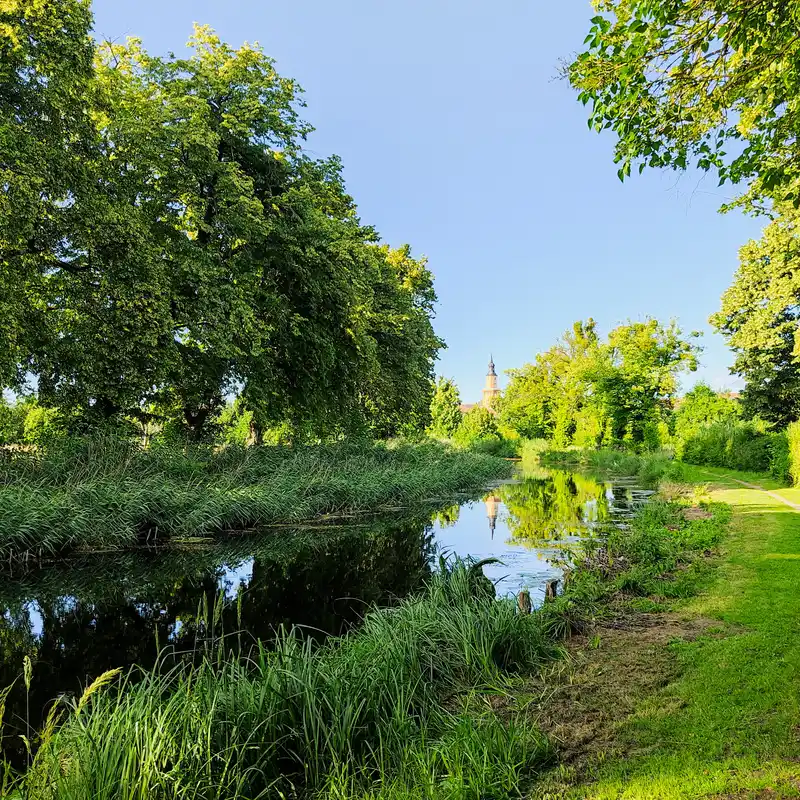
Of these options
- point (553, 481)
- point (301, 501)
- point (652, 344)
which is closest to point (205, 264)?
point (301, 501)

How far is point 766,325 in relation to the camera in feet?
86.8

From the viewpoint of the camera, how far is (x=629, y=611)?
6820 millimetres

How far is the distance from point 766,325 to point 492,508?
55.5 ft

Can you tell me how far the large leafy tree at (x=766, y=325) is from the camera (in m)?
24.9

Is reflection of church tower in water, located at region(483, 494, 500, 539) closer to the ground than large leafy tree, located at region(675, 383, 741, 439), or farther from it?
closer to the ground

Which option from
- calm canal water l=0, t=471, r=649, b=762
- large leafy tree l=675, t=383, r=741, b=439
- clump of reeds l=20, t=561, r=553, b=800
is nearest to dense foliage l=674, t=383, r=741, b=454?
large leafy tree l=675, t=383, r=741, b=439

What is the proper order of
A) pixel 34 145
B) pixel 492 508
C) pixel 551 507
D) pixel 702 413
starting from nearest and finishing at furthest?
pixel 34 145 < pixel 551 507 < pixel 492 508 < pixel 702 413

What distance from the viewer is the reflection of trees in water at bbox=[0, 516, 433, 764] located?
20.4ft

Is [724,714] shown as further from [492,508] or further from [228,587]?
[492,508]

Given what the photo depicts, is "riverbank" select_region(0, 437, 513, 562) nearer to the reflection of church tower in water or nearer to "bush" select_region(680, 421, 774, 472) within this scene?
the reflection of church tower in water

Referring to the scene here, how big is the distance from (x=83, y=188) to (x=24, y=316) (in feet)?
11.7

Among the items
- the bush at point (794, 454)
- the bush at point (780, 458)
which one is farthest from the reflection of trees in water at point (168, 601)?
the bush at point (780, 458)

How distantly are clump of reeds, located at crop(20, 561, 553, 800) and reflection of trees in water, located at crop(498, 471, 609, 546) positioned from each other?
8.68 meters

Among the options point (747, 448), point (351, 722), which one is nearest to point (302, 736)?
point (351, 722)
